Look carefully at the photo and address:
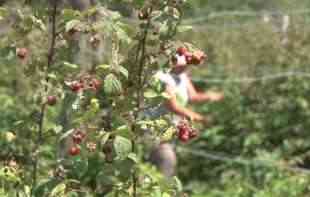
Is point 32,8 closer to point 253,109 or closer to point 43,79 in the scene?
point 43,79

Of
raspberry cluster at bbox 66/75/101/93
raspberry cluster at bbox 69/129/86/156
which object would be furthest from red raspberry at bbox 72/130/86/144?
raspberry cluster at bbox 66/75/101/93

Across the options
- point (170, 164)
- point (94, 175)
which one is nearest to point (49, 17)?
point (94, 175)

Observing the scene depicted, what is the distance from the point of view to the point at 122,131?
8.66 ft

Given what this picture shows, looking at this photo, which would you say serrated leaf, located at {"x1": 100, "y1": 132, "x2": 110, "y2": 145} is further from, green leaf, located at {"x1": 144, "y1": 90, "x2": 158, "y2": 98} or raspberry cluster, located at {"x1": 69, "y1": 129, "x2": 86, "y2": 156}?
green leaf, located at {"x1": 144, "y1": 90, "x2": 158, "y2": 98}

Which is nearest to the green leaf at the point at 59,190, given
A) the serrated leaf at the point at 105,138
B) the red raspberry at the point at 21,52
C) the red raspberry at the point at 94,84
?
the serrated leaf at the point at 105,138

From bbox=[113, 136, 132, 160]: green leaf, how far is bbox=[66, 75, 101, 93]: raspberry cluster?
6.7 inches

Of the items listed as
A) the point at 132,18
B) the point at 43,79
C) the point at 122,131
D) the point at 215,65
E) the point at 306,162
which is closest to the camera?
the point at 122,131

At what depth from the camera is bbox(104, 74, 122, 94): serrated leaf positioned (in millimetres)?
2611

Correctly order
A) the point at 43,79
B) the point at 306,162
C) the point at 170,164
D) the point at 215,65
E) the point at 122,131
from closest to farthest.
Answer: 1. the point at 122,131
2. the point at 43,79
3. the point at 170,164
4. the point at 306,162
5. the point at 215,65

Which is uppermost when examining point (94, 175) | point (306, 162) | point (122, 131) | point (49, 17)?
point (49, 17)

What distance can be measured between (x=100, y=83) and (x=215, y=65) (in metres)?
8.41

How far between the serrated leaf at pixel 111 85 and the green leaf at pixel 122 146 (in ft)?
0.45

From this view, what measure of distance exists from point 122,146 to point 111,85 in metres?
0.18

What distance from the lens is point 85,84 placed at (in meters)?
2.67
